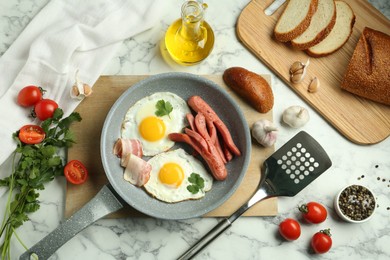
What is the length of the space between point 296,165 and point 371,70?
31.1 inches

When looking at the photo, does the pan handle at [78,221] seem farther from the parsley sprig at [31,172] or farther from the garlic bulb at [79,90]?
the garlic bulb at [79,90]

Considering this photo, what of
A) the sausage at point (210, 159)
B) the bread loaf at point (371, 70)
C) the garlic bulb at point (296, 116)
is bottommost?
the sausage at point (210, 159)

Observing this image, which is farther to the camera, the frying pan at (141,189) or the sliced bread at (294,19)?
the sliced bread at (294,19)

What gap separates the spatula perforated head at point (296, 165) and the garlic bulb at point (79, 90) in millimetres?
1185

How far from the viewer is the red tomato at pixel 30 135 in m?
3.20

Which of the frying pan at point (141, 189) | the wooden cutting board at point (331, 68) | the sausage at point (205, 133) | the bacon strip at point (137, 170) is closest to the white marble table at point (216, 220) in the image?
the wooden cutting board at point (331, 68)

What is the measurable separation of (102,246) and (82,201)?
0.30 m

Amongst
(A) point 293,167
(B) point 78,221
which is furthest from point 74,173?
(A) point 293,167

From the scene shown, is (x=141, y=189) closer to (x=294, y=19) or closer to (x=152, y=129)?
(x=152, y=129)

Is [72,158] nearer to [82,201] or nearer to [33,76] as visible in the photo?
[82,201]

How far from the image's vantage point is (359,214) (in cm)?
329

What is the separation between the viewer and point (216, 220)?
130 inches

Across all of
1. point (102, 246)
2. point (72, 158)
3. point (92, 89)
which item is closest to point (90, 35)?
point (92, 89)

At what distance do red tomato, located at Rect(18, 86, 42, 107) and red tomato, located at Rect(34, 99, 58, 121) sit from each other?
4 cm
